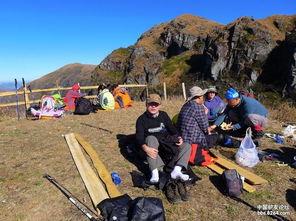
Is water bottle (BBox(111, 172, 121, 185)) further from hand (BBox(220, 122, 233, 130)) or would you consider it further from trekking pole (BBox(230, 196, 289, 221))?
hand (BBox(220, 122, 233, 130))

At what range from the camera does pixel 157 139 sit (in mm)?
5066

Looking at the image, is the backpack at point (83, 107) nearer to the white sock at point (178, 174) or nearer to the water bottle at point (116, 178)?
the water bottle at point (116, 178)

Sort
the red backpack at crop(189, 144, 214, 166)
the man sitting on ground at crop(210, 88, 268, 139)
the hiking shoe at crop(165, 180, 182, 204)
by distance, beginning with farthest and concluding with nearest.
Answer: the man sitting on ground at crop(210, 88, 268, 139)
the red backpack at crop(189, 144, 214, 166)
the hiking shoe at crop(165, 180, 182, 204)

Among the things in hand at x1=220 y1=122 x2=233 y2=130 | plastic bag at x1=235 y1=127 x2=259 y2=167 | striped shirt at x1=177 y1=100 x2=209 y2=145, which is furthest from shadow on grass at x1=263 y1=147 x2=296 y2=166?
striped shirt at x1=177 y1=100 x2=209 y2=145

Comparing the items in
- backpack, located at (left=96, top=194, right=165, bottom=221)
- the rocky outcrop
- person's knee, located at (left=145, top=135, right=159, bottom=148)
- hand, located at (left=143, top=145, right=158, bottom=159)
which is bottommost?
backpack, located at (left=96, top=194, right=165, bottom=221)

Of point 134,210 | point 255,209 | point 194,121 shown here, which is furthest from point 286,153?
point 134,210

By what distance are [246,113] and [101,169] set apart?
3942 millimetres

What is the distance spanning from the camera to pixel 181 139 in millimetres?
4996

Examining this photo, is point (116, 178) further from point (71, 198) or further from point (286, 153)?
point (286, 153)

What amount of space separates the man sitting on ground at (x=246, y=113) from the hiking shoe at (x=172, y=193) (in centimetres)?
260

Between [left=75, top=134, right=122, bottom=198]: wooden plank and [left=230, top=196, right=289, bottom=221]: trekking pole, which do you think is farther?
[left=75, top=134, right=122, bottom=198]: wooden plank

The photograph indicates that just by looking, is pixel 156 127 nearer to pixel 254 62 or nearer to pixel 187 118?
pixel 187 118

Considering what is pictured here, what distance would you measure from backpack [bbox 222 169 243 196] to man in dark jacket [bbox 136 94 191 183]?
702 mm

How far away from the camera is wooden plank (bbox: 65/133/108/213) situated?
4324 millimetres
